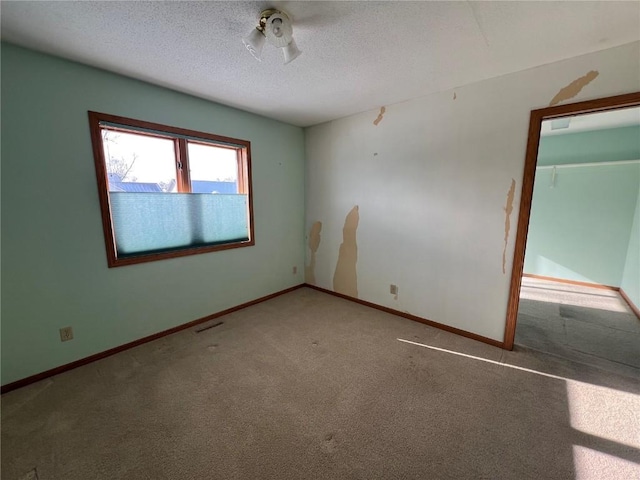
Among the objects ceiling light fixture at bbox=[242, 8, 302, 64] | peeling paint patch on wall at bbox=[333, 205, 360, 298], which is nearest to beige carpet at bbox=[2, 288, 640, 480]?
peeling paint patch on wall at bbox=[333, 205, 360, 298]

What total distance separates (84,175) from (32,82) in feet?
2.12

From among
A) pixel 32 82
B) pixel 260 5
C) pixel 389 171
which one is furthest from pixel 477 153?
pixel 32 82

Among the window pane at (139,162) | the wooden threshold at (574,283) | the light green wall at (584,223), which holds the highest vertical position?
the window pane at (139,162)

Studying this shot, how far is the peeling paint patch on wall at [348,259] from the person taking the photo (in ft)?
11.0

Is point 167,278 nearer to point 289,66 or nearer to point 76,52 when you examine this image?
point 76,52

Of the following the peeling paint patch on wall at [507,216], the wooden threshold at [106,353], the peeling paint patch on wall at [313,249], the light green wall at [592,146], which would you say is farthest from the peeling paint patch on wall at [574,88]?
the wooden threshold at [106,353]

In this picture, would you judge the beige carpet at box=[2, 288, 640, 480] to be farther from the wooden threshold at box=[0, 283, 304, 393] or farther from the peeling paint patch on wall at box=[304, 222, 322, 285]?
the peeling paint patch on wall at box=[304, 222, 322, 285]

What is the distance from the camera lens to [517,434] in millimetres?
1479

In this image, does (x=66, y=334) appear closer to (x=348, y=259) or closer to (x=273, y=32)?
(x=273, y=32)

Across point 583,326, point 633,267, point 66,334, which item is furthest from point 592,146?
point 66,334

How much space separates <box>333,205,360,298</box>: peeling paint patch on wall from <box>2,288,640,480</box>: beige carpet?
1.10 meters

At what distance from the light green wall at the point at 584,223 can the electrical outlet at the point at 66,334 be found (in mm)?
6234

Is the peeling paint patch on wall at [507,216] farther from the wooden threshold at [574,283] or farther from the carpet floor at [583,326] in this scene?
the wooden threshold at [574,283]

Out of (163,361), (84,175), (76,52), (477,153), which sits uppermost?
(76,52)
